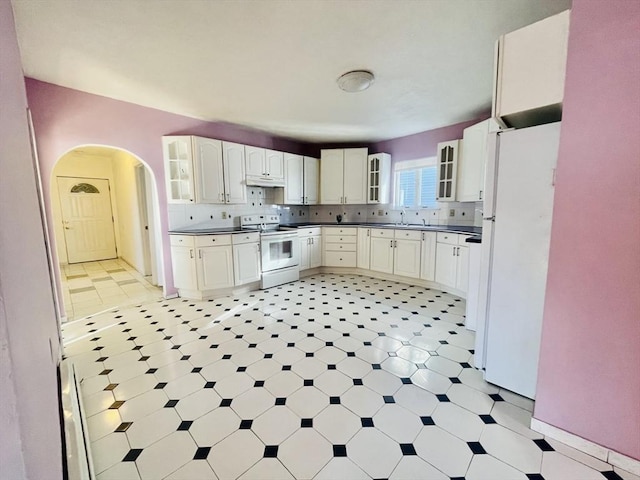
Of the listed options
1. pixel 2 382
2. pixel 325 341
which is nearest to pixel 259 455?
pixel 325 341

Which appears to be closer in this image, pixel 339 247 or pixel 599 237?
pixel 599 237

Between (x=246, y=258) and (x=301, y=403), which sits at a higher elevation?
(x=246, y=258)

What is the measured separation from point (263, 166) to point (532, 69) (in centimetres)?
369

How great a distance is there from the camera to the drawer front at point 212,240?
11.9ft

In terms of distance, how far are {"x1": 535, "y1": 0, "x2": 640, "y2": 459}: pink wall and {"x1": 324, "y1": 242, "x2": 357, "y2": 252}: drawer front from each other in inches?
140

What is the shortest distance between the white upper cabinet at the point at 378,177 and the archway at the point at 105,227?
358cm

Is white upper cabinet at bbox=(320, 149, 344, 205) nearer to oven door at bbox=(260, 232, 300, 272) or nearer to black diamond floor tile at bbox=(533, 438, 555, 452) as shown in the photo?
oven door at bbox=(260, 232, 300, 272)

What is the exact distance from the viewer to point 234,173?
164 inches

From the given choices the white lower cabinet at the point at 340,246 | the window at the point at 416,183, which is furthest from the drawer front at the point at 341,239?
the window at the point at 416,183

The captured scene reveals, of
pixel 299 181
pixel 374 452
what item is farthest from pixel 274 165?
pixel 374 452

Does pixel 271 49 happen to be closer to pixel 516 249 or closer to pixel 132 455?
pixel 516 249

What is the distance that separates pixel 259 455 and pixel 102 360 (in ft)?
5.92

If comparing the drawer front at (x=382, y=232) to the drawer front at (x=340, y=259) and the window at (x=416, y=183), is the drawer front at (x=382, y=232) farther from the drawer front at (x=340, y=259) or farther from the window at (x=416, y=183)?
the window at (x=416, y=183)

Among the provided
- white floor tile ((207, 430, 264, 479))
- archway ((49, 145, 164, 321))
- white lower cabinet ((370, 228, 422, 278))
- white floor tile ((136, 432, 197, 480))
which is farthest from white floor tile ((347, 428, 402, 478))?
archway ((49, 145, 164, 321))
